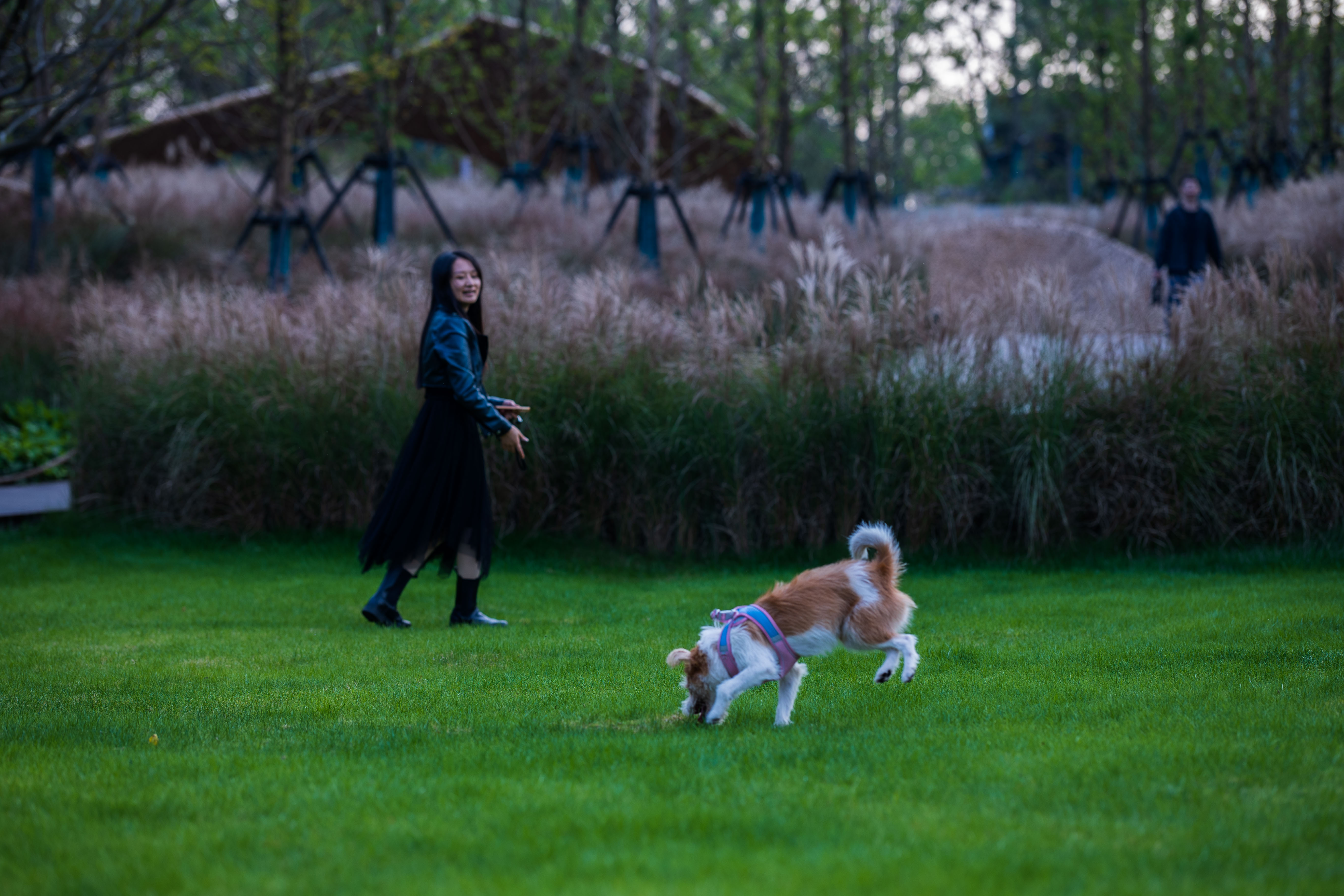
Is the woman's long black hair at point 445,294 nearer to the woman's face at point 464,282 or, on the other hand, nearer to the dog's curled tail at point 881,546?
the woman's face at point 464,282

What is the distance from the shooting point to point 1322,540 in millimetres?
9039

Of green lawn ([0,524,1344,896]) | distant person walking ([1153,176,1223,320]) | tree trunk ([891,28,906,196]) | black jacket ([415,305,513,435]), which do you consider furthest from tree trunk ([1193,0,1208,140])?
black jacket ([415,305,513,435])

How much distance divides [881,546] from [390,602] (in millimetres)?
3707

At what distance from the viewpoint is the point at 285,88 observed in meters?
16.2

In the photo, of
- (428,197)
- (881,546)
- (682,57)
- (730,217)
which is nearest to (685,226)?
(730,217)

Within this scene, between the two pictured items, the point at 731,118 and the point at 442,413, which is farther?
the point at 731,118

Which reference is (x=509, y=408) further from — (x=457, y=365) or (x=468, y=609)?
(x=468, y=609)

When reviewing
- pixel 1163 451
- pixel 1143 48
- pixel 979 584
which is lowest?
pixel 979 584

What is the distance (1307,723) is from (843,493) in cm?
533

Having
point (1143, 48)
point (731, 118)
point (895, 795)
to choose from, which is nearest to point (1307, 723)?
point (895, 795)

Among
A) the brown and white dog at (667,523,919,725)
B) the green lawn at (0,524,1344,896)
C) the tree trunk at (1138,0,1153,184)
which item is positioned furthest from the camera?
the tree trunk at (1138,0,1153,184)

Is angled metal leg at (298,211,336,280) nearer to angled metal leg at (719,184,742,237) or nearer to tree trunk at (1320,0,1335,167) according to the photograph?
angled metal leg at (719,184,742,237)

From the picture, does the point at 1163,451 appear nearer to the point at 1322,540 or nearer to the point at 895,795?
the point at 1322,540

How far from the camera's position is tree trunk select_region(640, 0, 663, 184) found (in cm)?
1706
